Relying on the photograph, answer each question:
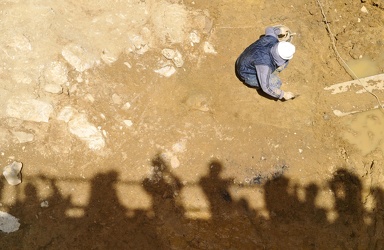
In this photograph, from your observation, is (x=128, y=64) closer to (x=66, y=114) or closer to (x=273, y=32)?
(x=66, y=114)

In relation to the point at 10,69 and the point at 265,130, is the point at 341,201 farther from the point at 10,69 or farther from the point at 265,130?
the point at 10,69

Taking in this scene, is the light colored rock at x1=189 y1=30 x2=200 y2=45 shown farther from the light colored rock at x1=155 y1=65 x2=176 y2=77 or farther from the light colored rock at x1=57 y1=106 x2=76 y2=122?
the light colored rock at x1=57 y1=106 x2=76 y2=122

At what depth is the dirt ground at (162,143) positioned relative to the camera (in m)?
3.85

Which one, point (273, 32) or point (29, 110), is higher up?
point (273, 32)

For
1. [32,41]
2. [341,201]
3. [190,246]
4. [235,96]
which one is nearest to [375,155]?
[341,201]

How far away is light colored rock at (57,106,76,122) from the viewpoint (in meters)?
3.99

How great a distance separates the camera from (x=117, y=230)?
12.6 feet

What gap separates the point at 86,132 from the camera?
4027mm

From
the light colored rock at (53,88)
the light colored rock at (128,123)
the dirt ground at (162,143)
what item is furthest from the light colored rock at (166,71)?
the light colored rock at (53,88)

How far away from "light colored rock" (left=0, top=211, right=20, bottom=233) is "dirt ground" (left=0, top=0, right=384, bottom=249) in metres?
0.05

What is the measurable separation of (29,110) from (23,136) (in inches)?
13.0

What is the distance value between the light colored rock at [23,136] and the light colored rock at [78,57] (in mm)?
1046

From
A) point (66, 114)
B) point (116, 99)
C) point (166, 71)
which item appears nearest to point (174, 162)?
point (116, 99)

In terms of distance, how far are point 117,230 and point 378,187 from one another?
3556 mm
